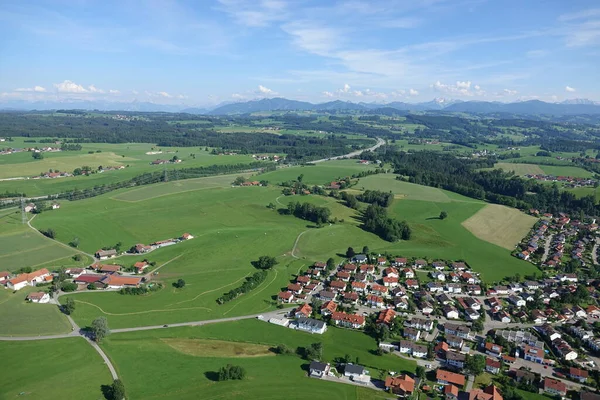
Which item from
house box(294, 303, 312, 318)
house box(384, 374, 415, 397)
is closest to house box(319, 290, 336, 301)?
house box(294, 303, 312, 318)

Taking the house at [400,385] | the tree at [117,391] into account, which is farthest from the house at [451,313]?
the tree at [117,391]

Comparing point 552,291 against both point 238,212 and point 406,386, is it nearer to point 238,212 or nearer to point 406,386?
point 406,386

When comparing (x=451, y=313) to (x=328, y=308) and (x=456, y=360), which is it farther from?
(x=328, y=308)

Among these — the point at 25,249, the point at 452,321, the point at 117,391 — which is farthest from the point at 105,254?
the point at 452,321

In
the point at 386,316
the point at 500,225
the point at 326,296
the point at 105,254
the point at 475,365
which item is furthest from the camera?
the point at 500,225

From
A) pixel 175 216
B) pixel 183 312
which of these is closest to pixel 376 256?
pixel 183 312

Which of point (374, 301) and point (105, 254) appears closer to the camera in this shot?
point (374, 301)
